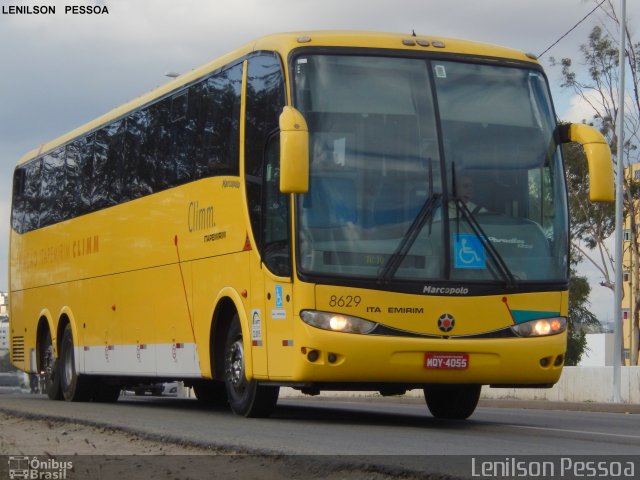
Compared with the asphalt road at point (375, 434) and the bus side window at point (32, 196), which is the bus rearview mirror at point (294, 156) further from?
the bus side window at point (32, 196)

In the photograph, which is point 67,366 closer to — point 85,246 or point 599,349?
point 85,246

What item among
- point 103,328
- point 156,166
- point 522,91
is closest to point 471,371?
point 522,91

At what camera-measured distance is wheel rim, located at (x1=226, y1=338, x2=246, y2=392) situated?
15.2m

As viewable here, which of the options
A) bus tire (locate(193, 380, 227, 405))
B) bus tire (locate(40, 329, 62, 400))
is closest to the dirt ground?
bus tire (locate(193, 380, 227, 405))

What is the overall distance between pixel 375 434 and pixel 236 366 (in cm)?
319

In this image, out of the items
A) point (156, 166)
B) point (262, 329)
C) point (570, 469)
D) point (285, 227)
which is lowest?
point (570, 469)

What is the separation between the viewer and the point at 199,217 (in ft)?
54.8

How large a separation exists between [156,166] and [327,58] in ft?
16.7

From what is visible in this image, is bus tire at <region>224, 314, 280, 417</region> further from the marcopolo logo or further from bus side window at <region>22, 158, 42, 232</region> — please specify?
bus side window at <region>22, 158, 42, 232</region>

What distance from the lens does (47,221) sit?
2488cm

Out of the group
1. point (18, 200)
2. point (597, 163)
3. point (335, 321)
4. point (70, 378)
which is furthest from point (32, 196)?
point (597, 163)

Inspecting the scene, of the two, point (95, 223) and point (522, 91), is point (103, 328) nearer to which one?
point (95, 223)

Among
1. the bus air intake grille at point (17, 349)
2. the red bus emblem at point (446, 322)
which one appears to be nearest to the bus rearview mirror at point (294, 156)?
the red bus emblem at point (446, 322)

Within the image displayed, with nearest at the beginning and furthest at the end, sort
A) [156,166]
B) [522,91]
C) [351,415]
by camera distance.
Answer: [522,91], [351,415], [156,166]
